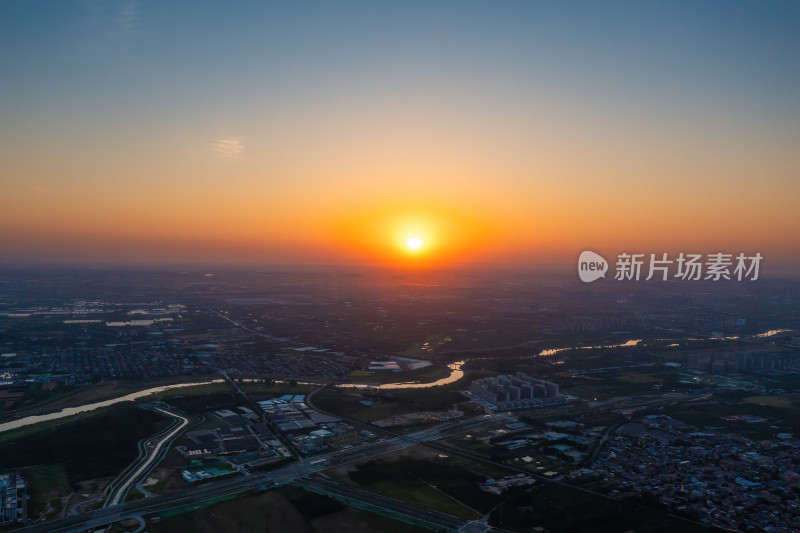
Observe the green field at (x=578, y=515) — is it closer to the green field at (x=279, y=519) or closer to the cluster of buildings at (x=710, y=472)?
the cluster of buildings at (x=710, y=472)

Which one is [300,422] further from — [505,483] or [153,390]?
[153,390]

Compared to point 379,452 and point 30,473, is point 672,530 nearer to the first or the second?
point 379,452

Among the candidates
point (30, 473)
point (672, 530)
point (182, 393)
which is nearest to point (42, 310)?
point (182, 393)

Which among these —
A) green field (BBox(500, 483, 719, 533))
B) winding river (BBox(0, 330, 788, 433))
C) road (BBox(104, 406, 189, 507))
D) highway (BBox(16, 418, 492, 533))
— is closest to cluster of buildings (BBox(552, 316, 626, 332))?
winding river (BBox(0, 330, 788, 433))

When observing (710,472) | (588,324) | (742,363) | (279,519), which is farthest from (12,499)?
(588,324)

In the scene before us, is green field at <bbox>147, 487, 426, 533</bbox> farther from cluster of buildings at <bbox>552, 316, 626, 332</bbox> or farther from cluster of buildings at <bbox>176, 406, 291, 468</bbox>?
cluster of buildings at <bbox>552, 316, 626, 332</bbox>

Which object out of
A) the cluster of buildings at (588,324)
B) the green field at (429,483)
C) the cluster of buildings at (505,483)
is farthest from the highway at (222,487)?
the cluster of buildings at (588,324)
